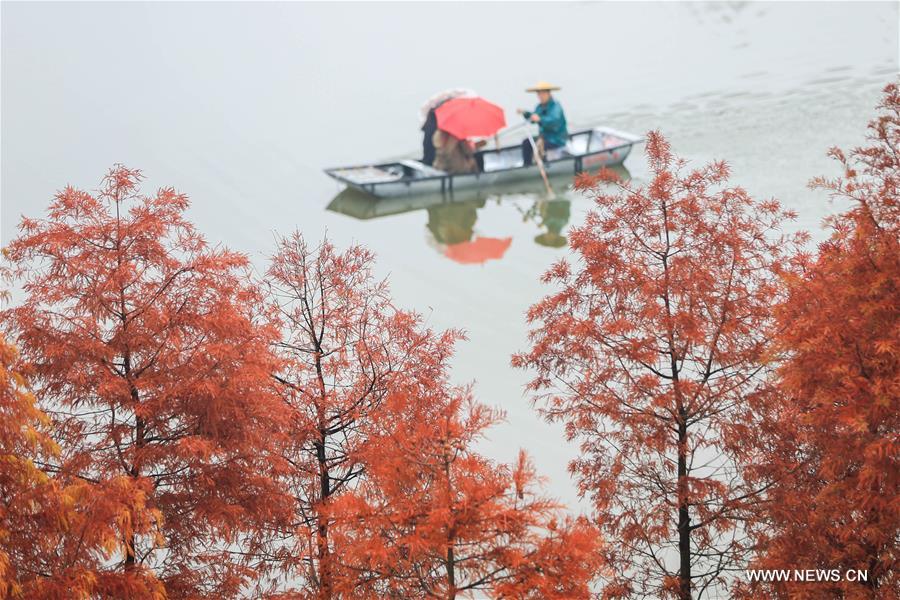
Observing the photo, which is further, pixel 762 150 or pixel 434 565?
pixel 762 150

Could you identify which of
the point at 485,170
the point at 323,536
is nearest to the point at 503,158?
the point at 485,170

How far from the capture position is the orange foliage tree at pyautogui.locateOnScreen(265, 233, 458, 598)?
44.4 feet

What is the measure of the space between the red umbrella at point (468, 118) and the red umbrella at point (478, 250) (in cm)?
302

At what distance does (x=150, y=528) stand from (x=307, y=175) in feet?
98.0

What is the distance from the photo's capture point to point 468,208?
3600 cm

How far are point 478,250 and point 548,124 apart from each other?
18.4ft

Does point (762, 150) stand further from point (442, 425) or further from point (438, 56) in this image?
point (442, 425)

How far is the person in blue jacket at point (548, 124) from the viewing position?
35.7 meters

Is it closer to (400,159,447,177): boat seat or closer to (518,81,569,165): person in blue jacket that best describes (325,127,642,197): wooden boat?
(400,159,447,177): boat seat

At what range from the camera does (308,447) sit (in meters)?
14.0

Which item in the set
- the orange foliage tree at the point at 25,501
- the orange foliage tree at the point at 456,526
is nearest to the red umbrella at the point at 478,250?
the orange foliage tree at the point at 456,526

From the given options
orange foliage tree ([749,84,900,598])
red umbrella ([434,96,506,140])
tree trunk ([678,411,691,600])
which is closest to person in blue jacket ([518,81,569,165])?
red umbrella ([434,96,506,140])

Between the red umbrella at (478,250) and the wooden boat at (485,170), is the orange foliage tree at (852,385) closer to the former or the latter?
the red umbrella at (478,250)

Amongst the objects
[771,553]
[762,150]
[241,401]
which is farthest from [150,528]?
[762,150]
